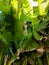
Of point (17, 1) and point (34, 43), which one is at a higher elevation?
point (17, 1)

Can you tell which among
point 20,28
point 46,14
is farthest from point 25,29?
point 46,14

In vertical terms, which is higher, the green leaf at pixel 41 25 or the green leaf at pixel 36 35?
the green leaf at pixel 41 25

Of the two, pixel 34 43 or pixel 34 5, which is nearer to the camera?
pixel 34 43

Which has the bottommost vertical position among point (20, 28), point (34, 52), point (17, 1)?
point (34, 52)

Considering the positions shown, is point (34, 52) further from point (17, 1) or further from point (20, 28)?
point (17, 1)

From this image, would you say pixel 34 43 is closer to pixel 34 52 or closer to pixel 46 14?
pixel 34 52

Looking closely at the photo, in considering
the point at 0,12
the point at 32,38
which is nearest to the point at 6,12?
the point at 0,12

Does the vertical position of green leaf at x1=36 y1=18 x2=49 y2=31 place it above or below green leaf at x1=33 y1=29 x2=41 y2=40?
above
